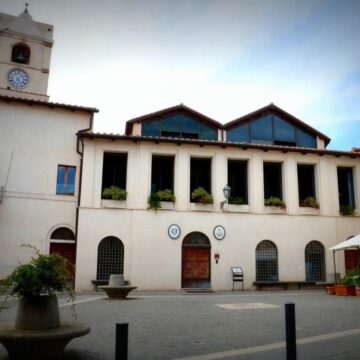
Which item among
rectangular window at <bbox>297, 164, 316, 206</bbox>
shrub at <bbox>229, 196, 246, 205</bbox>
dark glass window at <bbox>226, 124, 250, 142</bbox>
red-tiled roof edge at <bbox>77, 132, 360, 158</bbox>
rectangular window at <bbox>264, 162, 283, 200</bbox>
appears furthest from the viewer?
rectangular window at <bbox>297, 164, 316, 206</bbox>

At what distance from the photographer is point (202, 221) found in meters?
21.4

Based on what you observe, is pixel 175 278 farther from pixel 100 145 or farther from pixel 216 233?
pixel 100 145

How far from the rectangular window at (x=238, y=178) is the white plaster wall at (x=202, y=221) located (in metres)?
0.64

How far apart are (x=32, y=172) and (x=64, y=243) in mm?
3978

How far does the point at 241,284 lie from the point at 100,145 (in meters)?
10.2

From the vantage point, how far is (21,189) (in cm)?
2081

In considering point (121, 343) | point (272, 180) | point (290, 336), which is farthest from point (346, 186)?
point (121, 343)

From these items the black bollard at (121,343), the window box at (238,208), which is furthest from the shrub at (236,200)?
the black bollard at (121,343)

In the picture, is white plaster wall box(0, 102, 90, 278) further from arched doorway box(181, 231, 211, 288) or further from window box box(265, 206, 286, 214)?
window box box(265, 206, 286, 214)

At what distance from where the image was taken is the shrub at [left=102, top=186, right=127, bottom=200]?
20734 mm

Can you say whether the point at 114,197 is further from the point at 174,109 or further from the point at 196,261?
the point at 174,109

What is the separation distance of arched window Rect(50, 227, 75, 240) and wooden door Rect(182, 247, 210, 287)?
233 inches

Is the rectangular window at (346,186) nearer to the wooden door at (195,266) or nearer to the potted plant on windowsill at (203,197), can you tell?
the potted plant on windowsill at (203,197)

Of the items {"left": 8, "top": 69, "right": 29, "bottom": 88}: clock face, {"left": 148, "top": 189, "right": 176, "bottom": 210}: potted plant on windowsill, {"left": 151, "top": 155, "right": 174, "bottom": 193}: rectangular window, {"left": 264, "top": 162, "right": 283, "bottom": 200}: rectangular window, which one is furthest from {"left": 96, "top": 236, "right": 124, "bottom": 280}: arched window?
{"left": 8, "top": 69, "right": 29, "bottom": 88}: clock face
